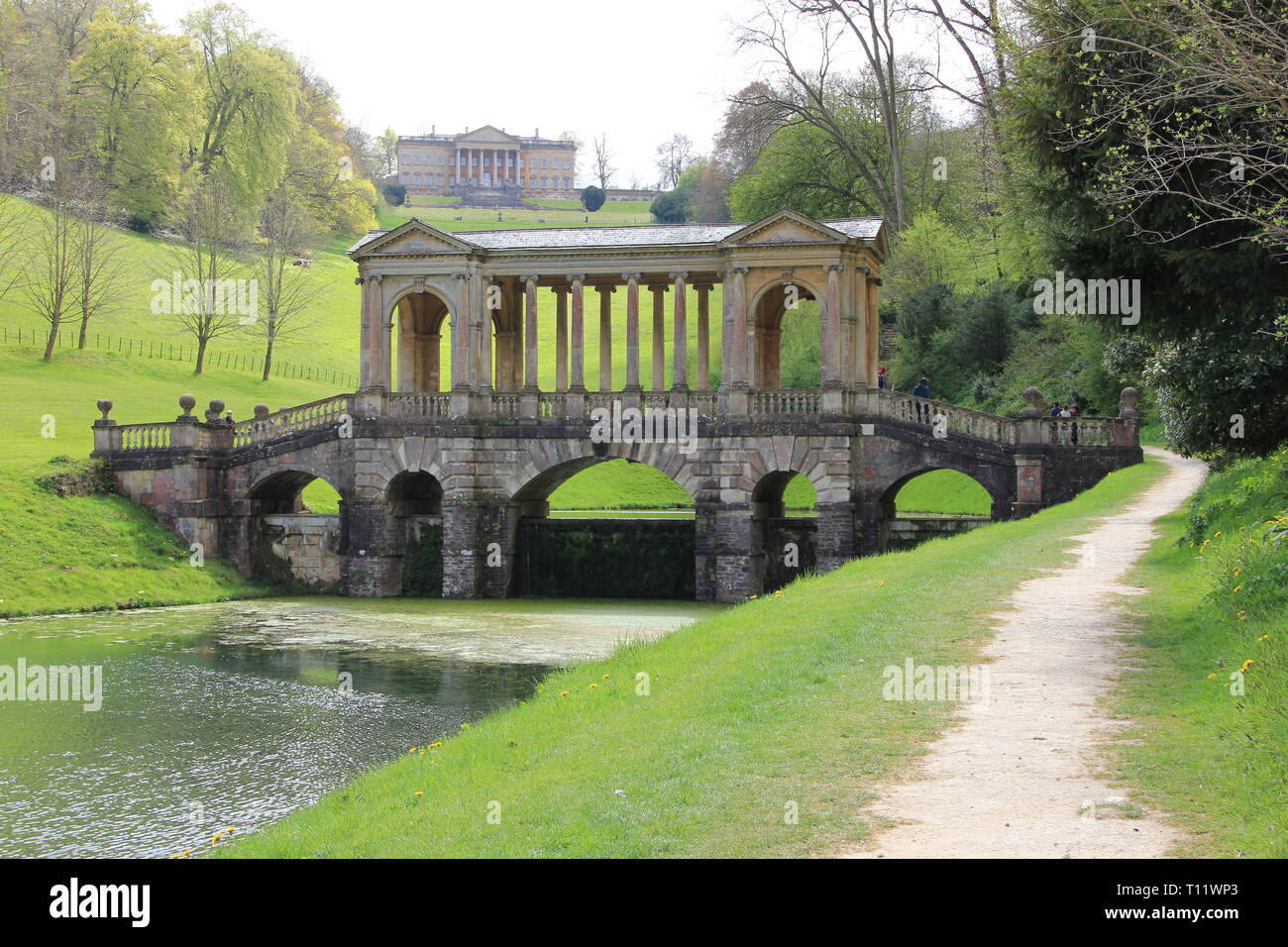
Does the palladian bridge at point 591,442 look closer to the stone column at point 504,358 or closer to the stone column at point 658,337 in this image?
the stone column at point 658,337

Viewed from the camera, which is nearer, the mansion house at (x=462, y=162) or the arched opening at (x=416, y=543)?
the arched opening at (x=416, y=543)

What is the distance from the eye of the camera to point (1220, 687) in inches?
463

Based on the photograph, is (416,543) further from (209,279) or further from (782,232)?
(209,279)

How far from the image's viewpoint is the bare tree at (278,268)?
67750mm

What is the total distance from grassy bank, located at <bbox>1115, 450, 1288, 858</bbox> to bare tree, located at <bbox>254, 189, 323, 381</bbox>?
5546cm

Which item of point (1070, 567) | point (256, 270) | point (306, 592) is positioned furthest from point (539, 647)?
point (256, 270)

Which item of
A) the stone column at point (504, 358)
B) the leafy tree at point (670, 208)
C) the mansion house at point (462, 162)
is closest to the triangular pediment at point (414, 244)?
the stone column at point (504, 358)

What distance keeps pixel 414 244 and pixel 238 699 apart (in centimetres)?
2089

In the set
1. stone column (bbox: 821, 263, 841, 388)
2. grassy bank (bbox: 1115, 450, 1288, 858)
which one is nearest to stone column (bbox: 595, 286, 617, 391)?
stone column (bbox: 821, 263, 841, 388)

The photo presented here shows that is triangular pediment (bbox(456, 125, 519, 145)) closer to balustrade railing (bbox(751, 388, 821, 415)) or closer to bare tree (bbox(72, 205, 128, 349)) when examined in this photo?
bare tree (bbox(72, 205, 128, 349))

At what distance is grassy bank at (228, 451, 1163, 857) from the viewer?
9.48m

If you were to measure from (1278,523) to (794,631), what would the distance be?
5.91 m

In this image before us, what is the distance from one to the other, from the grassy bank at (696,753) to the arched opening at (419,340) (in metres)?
26.4
